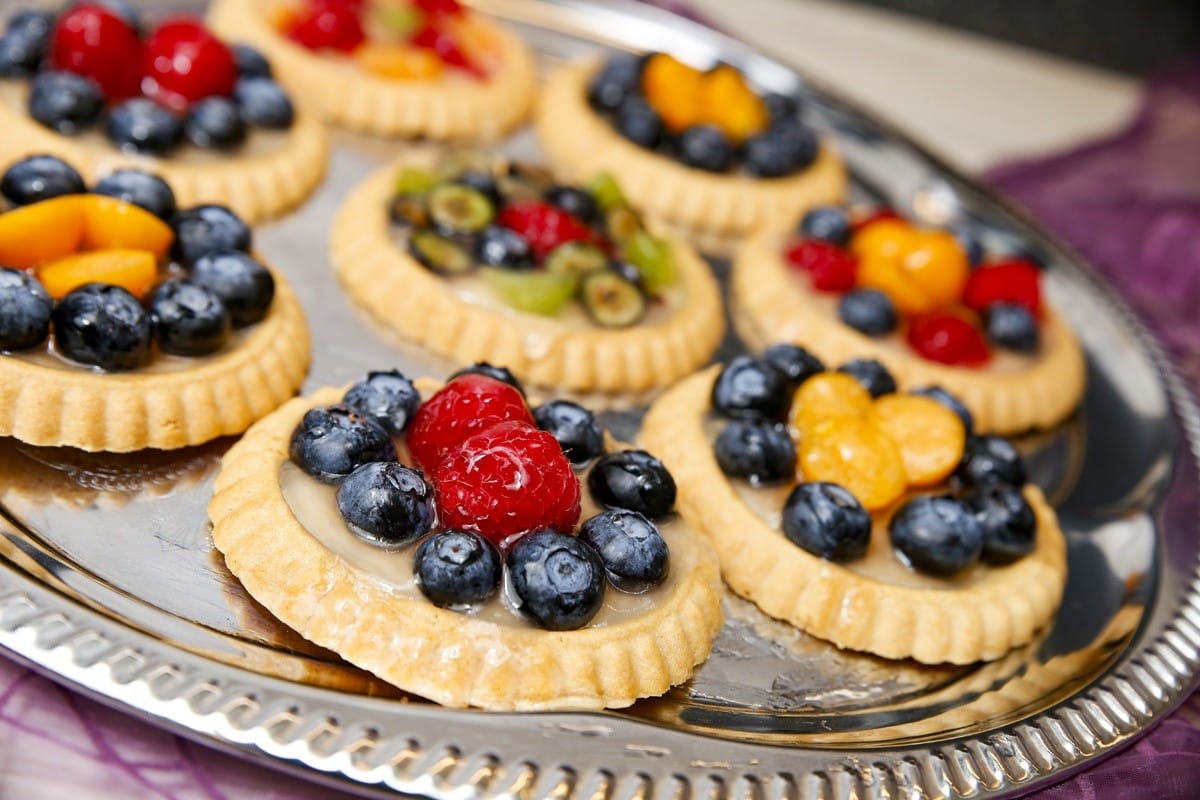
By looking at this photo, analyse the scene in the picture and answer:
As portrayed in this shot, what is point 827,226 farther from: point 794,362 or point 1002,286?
point 794,362

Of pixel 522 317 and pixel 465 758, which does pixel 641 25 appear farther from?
pixel 465 758

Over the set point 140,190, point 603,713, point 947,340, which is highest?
point 140,190

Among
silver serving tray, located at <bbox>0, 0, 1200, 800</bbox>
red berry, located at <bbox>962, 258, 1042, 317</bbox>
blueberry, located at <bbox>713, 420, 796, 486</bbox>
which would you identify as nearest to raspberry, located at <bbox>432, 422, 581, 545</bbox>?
silver serving tray, located at <bbox>0, 0, 1200, 800</bbox>

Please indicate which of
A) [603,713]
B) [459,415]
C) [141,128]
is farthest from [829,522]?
[141,128]

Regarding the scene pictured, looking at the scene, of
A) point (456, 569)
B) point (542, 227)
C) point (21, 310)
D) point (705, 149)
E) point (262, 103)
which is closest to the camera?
point (456, 569)

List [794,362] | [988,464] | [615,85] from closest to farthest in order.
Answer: [988,464] < [794,362] < [615,85]

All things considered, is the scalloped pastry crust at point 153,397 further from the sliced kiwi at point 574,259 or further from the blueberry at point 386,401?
the sliced kiwi at point 574,259

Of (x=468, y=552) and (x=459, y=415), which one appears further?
(x=459, y=415)
